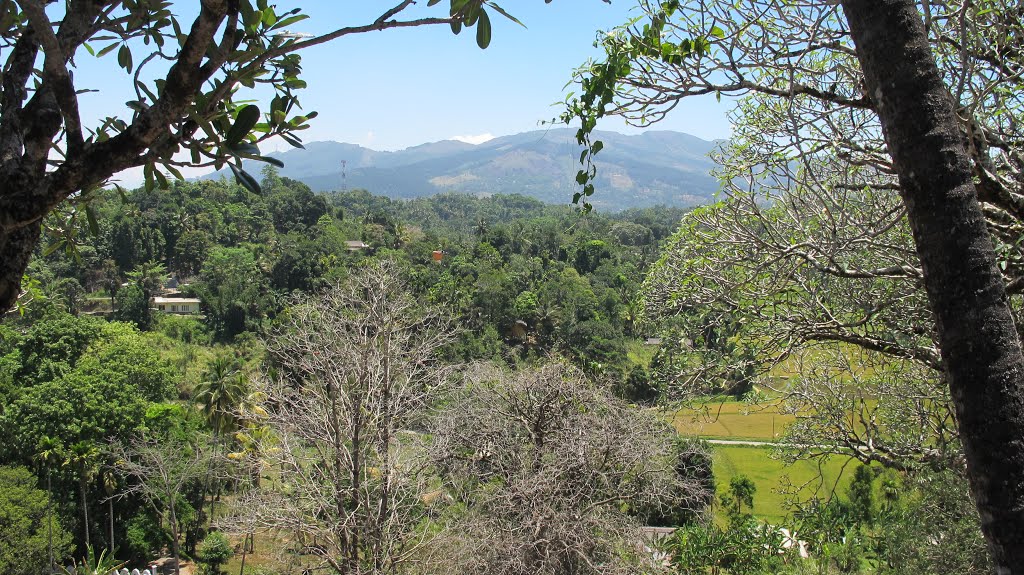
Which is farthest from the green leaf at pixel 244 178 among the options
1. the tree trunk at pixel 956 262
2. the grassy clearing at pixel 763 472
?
the grassy clearing at pixel 763 472

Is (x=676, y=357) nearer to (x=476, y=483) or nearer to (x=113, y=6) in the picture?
(x=113, y=6)

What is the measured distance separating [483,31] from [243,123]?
0.57 m

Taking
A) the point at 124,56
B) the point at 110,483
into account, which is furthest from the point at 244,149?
the point at 110,483

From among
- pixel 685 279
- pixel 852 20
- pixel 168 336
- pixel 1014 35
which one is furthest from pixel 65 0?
pixel 168 336

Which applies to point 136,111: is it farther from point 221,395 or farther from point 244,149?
point 221,395

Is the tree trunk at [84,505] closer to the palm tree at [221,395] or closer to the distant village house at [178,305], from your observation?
the palm tree at [221,395]

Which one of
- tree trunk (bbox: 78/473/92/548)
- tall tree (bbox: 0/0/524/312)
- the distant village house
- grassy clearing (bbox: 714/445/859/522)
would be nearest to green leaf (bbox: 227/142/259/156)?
tall tree (bbox: 0/0/524/312)

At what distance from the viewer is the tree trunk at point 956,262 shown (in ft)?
3.72

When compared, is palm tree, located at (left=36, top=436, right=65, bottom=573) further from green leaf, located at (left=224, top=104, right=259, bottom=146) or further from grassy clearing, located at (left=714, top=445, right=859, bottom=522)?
grassy clearing, located at (left=714, top=445, right=859, bottom=522)

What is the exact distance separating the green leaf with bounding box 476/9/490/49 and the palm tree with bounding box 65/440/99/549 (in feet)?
65.6

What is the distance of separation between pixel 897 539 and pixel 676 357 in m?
3.11

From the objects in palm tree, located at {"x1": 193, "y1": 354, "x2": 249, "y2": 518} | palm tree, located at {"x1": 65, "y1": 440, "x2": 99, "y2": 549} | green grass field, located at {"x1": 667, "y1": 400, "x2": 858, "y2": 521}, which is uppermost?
palm tree, located at {"x1": 193, "y1": 354, "x2": 249, "y2": 518}

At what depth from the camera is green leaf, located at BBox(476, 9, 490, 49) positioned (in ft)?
4.71

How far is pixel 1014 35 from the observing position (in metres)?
2.87
